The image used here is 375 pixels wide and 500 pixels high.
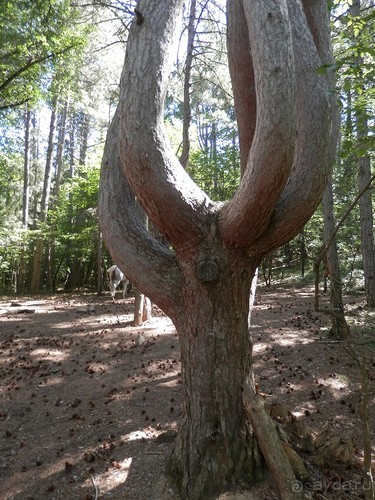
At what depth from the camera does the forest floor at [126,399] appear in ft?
10.9

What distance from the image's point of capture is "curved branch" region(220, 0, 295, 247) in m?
2.28

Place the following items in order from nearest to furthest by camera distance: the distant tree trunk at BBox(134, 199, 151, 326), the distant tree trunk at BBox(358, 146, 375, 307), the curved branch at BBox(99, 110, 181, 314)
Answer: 1. the curved branch at BBox(99, 110, 181, 314)
2. the distant tree trunk at BBox(134, 199, 151, 326)
3. the distant tree trunk at BBox(358, 146, 375, 307)

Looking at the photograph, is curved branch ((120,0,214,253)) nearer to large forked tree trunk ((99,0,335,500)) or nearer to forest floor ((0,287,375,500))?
large forked tree trunk ((99,0,335,500))

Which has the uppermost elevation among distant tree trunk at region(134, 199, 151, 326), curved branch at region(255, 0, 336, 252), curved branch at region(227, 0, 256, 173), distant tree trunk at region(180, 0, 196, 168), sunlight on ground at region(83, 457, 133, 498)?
distant tree trunk at region(180, 0, 196, 168)

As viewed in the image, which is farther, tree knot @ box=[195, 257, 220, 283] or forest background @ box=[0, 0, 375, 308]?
forest background @ box=[0, 0, 375, 308]

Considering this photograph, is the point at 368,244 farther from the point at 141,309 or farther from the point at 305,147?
the point at 305,147

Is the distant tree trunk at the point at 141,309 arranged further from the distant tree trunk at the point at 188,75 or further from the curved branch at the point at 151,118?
the curved branch at the point at 151,118

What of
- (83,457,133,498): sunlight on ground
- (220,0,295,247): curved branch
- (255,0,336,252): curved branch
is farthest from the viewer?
(83,457,133,498): sunlight on ground

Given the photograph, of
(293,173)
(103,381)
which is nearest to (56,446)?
(103,381)

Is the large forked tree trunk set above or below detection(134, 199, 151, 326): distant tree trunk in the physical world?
above

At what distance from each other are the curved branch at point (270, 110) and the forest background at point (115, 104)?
54cm

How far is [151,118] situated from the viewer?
2602 mm

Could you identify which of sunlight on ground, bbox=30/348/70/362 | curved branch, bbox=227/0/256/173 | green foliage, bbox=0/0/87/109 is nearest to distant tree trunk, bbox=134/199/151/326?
sunlight on ground, bbox=30/348/70/362

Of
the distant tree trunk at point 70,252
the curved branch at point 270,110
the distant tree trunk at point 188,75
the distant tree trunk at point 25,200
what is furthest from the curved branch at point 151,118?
the distant tree trunk at point 25,200
